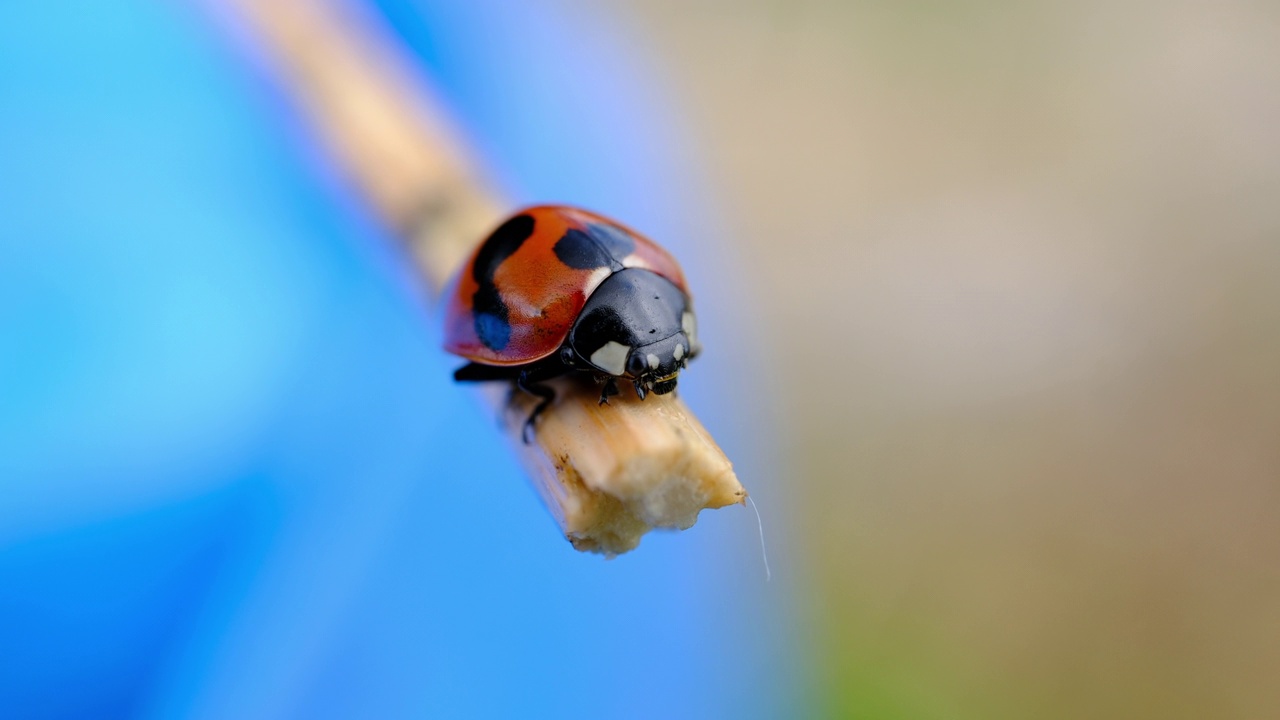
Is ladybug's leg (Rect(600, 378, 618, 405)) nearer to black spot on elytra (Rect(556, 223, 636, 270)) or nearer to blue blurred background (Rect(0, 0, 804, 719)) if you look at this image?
black spot on elytra (Rect(556, 223, 636, 270))

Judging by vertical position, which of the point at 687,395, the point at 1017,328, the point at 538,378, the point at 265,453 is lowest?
the point at 1017,328

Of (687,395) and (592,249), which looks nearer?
(592,249)

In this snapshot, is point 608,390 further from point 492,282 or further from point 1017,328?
point 1017,328

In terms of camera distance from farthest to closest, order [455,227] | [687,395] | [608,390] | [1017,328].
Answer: [1017,328] < [687,395] < [455,227] < [608,390]

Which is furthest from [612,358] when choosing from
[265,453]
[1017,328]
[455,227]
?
[1017,328]

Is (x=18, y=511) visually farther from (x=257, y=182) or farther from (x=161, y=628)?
(x=257, y=182)

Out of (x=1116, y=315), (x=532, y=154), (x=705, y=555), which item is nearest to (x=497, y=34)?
(x=532, y=154)

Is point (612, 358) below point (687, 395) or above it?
above
